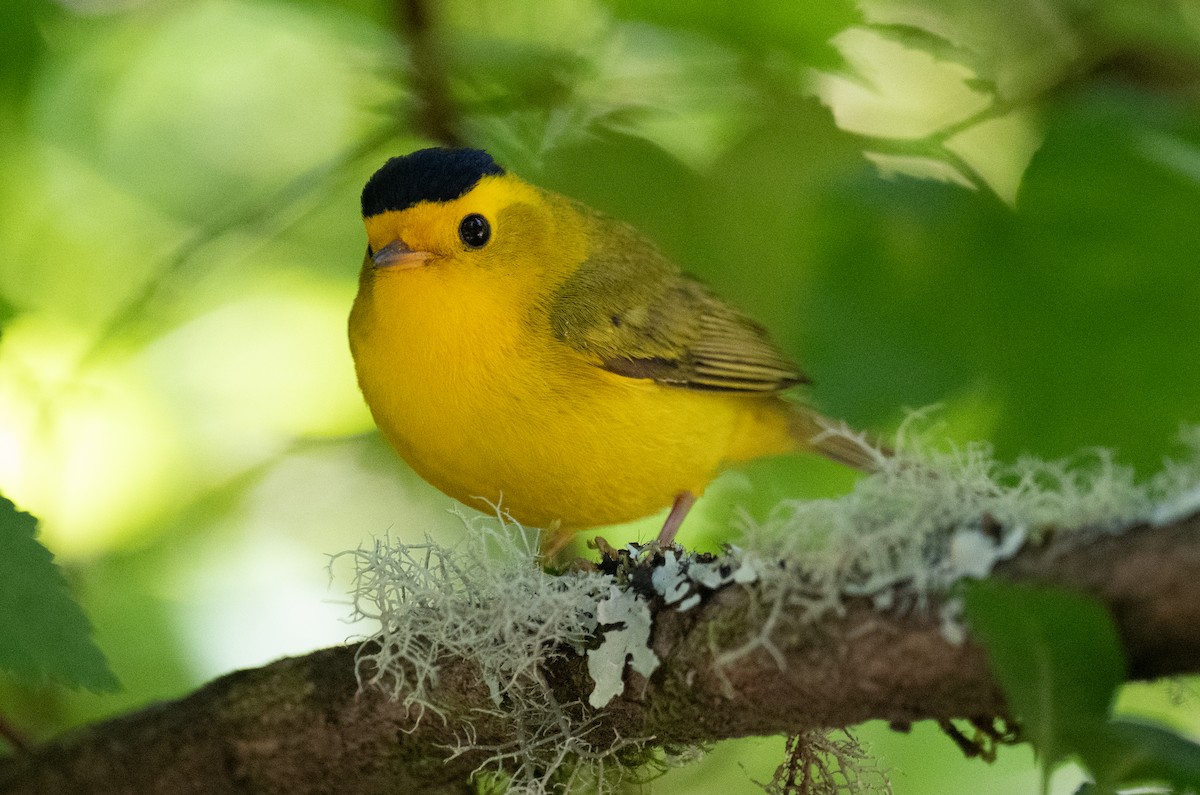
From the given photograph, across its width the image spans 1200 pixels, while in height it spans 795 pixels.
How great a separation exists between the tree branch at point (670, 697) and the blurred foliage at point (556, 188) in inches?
12.2

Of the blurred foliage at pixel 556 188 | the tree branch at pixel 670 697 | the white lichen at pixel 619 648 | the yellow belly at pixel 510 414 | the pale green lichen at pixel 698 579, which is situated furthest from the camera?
the yellow belly at pixel 510 414

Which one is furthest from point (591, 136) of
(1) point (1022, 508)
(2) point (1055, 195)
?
(1) point (1022, 508)

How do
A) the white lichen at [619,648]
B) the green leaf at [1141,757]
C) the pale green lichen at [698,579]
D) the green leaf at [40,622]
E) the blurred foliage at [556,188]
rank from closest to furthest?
the green leaf at [1141,757]
the pale green lichen at [698,579]
the green leaf at [40,622]
the white lichen at [619,648]
the blurred foliage at [556,188]

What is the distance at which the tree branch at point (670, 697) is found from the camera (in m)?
1.47

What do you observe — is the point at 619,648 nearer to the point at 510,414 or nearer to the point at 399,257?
the point at 510,414

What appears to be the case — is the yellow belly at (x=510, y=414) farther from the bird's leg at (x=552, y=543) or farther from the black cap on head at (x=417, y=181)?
the bird's leg at (x=552, y=543)

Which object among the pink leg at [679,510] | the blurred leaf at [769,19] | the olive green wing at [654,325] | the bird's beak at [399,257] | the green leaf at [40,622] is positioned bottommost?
the pink leg at [679,510]

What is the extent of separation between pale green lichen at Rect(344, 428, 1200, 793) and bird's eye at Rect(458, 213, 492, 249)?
1.12 m

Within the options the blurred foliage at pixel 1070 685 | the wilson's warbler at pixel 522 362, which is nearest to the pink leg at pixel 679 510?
the wilson's warbler at pixel 522 362

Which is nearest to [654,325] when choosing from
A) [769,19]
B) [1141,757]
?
[769,19]

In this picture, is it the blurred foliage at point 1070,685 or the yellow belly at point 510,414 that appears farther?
the yellow belly at point 510,414

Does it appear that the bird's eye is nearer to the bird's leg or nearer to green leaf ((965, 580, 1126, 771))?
the bird's leg

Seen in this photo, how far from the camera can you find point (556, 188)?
338 cm

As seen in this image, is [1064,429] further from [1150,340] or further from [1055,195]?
[1055,195]
